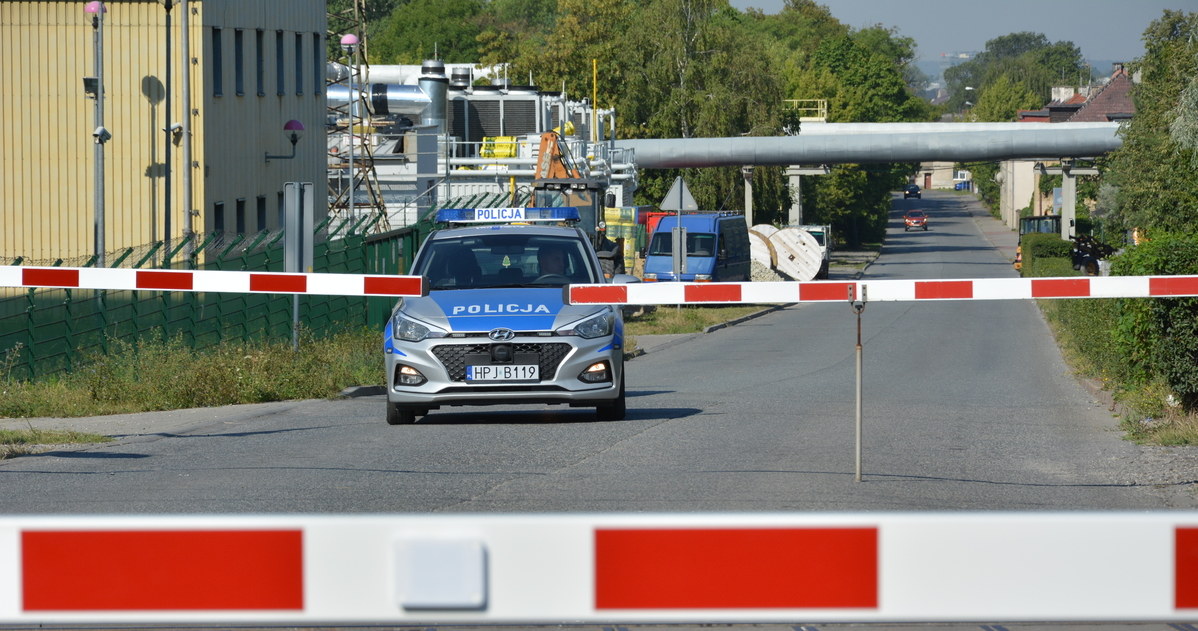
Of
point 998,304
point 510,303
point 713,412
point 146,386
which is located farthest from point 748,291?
point 998,304

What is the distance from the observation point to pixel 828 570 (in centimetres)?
308

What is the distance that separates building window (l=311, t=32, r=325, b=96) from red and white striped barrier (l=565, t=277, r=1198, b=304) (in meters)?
30.7

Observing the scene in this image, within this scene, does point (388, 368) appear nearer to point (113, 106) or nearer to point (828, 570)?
point (828, 570)

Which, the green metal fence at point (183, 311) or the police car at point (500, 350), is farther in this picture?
the green metal fence at point (183, 311)

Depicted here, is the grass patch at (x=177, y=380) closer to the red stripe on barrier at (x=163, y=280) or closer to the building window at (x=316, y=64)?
the red stripe on barrier at (x=163, y=280)

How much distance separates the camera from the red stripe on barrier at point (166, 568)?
10.0ft

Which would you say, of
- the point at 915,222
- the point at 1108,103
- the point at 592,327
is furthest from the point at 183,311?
the point at 915,222

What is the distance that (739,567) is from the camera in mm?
3076

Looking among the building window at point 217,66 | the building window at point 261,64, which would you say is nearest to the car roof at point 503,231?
the building window at point 217,66

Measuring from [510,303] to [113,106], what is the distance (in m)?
21.0

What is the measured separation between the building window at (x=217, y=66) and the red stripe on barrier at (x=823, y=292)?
2413cm

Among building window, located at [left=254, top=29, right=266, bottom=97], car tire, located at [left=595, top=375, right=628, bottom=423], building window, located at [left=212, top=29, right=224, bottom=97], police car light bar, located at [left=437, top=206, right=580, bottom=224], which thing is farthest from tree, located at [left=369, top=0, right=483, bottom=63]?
car tire, located at [left=595, top=375, right=628, bottom=423]

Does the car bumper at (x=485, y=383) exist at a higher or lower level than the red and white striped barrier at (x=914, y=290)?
lower

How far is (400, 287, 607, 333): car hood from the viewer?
12.4m
